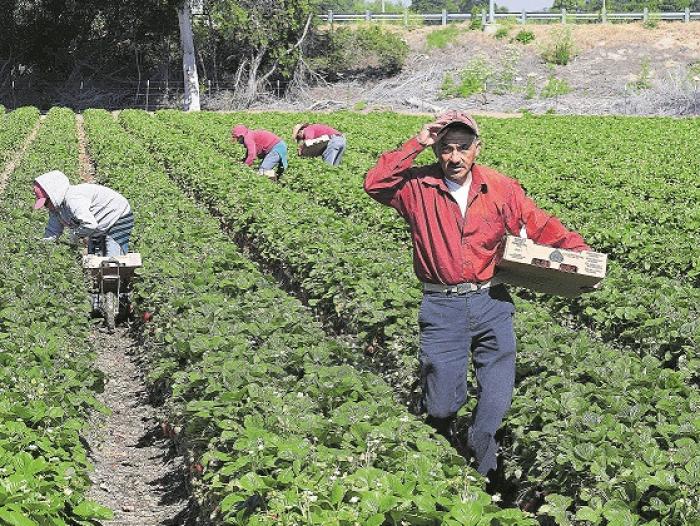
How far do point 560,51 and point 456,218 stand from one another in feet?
164

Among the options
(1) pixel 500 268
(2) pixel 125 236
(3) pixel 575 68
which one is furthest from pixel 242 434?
(3) pixel 575 68

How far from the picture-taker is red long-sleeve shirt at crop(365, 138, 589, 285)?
5.06 m

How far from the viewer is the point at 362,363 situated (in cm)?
658

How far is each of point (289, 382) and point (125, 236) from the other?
465 cm

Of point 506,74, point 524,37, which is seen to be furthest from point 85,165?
point 524,37

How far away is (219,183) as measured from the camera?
46.8ft

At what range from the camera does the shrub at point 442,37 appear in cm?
5694

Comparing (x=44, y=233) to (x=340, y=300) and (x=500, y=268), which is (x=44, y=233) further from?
(x=500, y=268)

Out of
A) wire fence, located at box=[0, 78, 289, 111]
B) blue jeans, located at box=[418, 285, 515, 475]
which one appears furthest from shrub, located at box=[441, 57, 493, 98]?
blue jeans, located at box=[418, 285, 515, 475]

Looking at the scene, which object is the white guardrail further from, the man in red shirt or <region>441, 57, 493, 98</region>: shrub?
the man in red shirt

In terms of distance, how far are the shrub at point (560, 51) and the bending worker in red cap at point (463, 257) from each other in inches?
1954

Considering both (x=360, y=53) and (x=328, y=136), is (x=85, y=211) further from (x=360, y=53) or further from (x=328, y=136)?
(x=360, y=53)

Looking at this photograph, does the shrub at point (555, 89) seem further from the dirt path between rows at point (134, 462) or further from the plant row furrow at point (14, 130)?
the dirt path between rows at point (134, 462)

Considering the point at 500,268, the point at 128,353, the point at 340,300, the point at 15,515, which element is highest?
the point at 500,268
